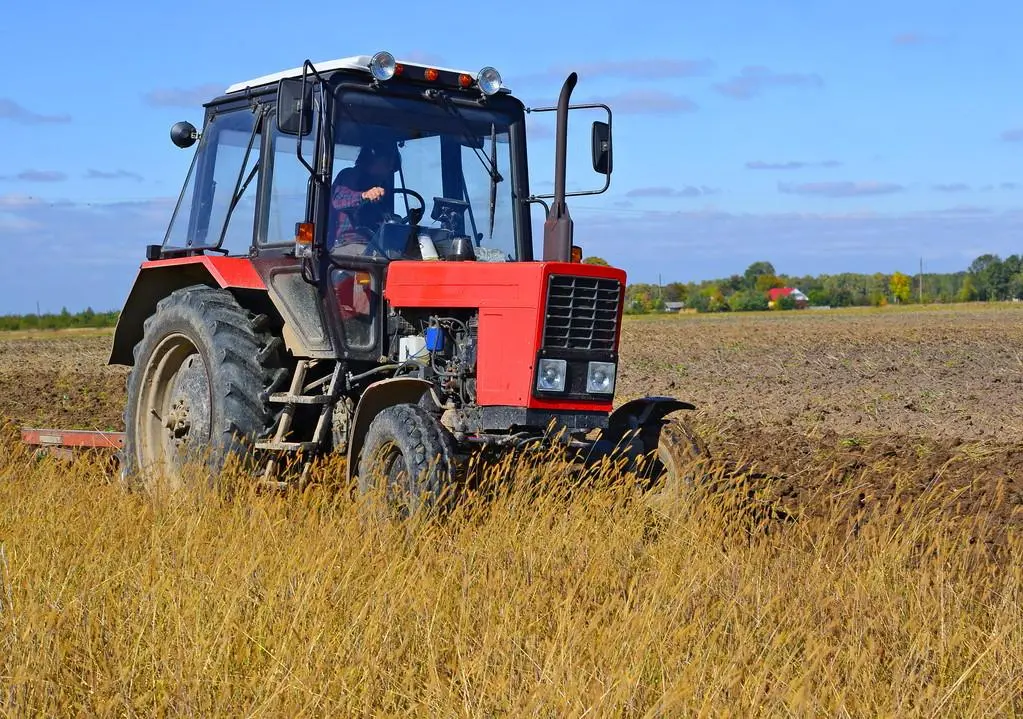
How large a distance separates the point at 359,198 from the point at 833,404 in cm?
868

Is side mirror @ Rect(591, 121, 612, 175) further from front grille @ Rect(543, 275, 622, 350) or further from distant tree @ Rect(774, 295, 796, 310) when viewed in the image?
distant tree @ Rect(774, 295, 796, 310)

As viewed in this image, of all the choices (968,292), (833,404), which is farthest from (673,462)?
(968,292)

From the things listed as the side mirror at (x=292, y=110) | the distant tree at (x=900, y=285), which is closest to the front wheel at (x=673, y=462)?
the side mirror at (x=292, y=110)

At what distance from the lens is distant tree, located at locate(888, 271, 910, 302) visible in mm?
124669

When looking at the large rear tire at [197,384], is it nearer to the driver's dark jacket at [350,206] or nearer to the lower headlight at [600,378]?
the driver's dark jacket at [350,206]

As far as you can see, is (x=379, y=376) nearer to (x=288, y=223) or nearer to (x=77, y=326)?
(x=288, y=223)

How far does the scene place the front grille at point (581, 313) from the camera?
6.24 meters

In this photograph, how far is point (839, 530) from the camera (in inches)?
268

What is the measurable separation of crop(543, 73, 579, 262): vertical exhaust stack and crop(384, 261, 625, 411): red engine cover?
132mm

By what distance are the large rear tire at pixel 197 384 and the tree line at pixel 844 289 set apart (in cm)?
5899

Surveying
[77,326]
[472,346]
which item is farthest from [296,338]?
[77,326]

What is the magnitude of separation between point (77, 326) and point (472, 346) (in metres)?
43.1

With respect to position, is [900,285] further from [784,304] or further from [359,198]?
[359,198]

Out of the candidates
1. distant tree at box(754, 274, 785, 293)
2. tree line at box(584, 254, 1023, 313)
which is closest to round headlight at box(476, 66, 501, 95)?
tree line at box(584, 254, 1023, 313)
